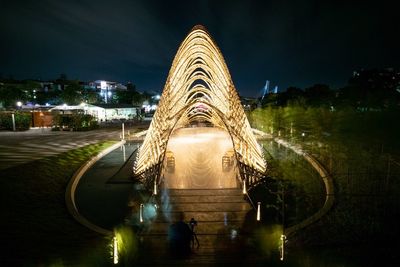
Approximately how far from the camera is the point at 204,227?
7.16 metres

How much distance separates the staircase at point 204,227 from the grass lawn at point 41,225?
1.09 m

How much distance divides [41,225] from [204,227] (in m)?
4.16

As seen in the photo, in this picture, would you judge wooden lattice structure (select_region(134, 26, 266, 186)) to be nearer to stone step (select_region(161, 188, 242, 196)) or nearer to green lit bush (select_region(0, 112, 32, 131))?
stone step (select_region(161, 188, 242, 196))

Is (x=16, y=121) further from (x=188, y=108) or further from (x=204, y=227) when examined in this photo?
(x=204, y=227)

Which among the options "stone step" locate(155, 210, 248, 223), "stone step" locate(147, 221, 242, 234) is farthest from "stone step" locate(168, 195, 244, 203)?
"stone step" locate(147, 221, 242, 234)

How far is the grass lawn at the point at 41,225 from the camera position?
5814 millimetres

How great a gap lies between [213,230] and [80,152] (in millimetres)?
11239

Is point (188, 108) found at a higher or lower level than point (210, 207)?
higher

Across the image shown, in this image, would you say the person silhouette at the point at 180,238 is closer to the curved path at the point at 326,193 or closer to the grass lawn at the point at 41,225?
the grass lawn at the point at 41,225

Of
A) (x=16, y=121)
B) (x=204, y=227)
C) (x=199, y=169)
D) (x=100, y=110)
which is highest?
(x=100, y=110)

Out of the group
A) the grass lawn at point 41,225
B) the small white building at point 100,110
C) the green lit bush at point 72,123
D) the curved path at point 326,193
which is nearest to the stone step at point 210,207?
the curved path at point 326,193

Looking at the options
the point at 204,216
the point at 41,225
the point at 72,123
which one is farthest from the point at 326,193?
the point at 72,123

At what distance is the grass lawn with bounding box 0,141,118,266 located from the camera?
5814 mm

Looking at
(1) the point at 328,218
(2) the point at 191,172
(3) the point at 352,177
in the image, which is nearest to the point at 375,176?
(3) the point at 352,177
